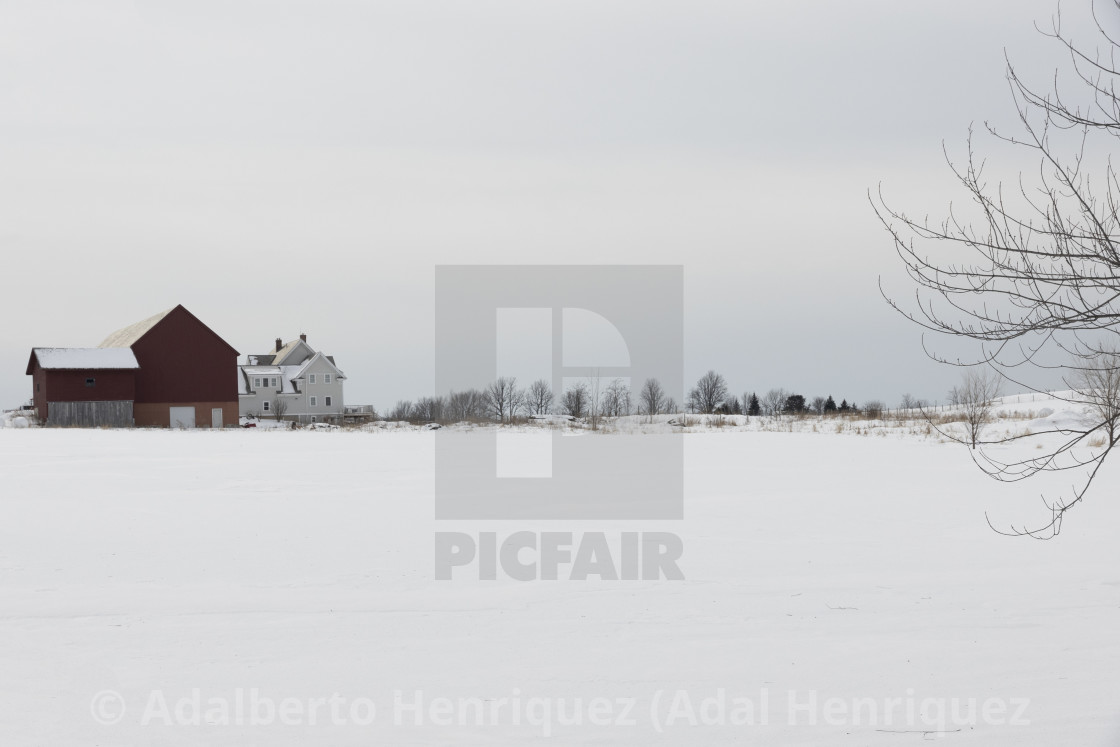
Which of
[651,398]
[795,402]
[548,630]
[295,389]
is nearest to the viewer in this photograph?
[548,630]

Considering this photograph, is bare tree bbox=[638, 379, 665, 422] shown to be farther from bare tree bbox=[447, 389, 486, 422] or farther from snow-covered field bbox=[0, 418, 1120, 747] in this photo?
snow-covered field bbox=[0, 418, 1120, 747]

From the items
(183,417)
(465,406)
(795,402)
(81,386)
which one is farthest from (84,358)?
(795,402)

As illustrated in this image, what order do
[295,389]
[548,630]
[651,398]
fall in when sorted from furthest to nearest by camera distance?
[295,389] < [651,398] < [548,630]

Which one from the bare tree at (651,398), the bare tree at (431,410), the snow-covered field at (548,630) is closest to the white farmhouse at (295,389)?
the bare tree at (431,410)

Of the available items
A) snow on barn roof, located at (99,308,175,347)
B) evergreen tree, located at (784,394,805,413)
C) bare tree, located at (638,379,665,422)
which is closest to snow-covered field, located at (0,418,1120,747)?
bare tree, located at (638,379,665,422)

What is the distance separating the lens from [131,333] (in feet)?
148

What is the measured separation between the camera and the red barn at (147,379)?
40.1m

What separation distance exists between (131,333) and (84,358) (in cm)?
480

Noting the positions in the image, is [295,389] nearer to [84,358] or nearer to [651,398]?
[84,358]

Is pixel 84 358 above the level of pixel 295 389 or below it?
above

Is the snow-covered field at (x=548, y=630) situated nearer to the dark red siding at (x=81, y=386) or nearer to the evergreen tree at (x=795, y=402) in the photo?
the dark red siding at (x=81, y=386)

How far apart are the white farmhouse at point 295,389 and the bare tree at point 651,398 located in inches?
1130

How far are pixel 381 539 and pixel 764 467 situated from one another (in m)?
11.2

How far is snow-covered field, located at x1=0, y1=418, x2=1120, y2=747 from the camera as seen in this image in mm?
5301
